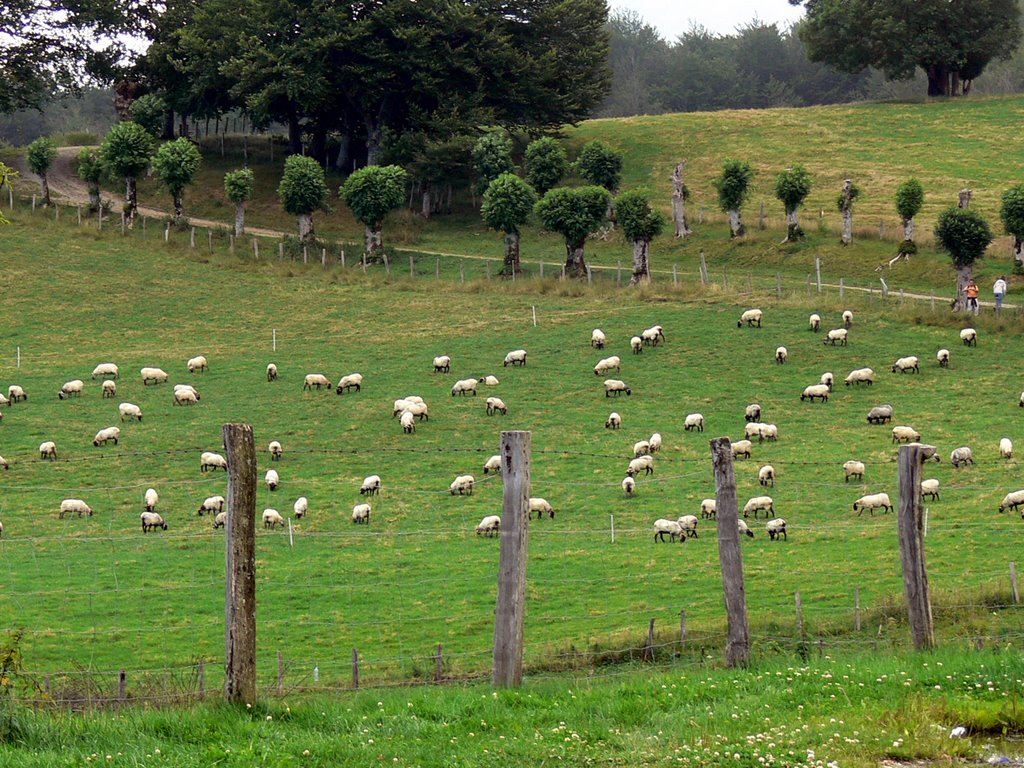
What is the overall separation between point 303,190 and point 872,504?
1970 inches

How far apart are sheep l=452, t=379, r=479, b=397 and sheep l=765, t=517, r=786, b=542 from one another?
65.5 ft

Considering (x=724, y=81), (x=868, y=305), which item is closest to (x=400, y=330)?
(x=868, y=305)

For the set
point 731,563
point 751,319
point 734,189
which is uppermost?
point 734,189

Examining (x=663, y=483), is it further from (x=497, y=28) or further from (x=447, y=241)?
(x=497, y=28)

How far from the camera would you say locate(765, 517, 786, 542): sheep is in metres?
30.5

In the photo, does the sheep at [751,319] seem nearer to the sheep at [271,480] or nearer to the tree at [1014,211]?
the tree at [1014,211]

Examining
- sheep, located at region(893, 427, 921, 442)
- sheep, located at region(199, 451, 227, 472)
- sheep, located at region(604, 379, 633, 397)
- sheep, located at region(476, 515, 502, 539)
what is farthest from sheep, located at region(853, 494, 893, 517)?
sheep, located at region(199, 451, 227, 472)

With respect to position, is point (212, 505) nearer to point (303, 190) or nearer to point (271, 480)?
point (271, 480)

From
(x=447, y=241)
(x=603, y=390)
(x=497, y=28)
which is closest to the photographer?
(x=603, y=390)

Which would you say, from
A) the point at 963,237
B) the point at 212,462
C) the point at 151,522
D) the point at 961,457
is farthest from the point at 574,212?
the point at 151,522

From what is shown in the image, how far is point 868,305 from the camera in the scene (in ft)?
191

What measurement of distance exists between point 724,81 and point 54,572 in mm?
139986

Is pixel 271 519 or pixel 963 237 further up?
pixel 963 237

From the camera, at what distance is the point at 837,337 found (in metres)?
53.2
